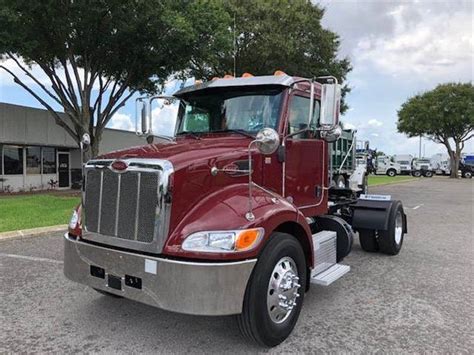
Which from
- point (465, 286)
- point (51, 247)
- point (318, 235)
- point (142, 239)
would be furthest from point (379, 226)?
point (51, 247)

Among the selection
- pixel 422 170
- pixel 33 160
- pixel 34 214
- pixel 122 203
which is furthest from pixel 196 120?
pixel 422 170

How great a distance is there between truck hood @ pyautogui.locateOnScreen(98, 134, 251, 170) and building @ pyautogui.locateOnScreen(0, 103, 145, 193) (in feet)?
57.9

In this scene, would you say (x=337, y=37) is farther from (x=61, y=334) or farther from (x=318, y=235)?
(x=61, y=334)

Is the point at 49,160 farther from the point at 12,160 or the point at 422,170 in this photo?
the point at 422,170

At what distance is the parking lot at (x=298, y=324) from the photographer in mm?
3951

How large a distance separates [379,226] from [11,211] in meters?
9.23

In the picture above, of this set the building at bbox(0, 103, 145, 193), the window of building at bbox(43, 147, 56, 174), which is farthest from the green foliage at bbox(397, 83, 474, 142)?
the window of building at bbox(43, 147, 56, 174)

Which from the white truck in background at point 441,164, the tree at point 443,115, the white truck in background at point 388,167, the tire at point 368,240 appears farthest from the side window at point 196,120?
the white truck in background at point 441,164

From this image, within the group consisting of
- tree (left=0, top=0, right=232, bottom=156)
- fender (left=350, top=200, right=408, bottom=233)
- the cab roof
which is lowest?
fender (left=350, top=200, right=408, bottom=233)

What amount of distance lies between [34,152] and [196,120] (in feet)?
63.1

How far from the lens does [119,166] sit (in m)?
3.83

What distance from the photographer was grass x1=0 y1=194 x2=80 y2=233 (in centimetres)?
960

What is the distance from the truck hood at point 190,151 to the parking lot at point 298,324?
1.62m

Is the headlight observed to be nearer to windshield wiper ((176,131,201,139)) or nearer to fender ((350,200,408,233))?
windshield wiper ((176,131,201,139))
